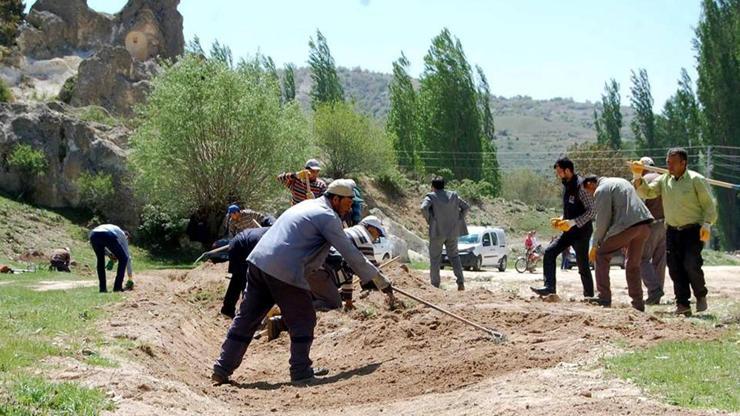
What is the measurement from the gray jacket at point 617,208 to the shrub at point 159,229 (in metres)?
29.3

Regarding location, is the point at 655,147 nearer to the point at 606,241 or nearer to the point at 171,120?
the point at 171,120

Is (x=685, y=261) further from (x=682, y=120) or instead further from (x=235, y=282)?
(x=682, y=120)

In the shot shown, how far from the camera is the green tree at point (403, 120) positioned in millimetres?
70812

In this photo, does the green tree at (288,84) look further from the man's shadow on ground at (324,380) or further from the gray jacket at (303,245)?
the gray jacket at (303,245)

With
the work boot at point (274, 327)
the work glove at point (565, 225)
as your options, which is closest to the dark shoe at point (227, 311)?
the work boot at point (274, 327)

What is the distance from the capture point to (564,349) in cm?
826

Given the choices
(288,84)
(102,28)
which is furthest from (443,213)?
(288,84)

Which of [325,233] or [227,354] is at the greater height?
[325,233]

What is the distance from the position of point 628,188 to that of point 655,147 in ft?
207

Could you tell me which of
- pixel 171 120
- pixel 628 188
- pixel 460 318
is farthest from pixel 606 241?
pixel 171 120

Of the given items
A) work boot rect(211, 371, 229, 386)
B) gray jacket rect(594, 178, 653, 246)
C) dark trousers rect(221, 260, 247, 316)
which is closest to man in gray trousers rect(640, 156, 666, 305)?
gray jacket rect(594, 178, 653, 246)

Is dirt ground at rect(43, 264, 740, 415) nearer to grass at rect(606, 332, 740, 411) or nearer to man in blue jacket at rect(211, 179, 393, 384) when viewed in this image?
grass at rect(606, 332, 740, 411)

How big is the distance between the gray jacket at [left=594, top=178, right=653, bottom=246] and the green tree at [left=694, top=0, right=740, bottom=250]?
5322 centimetres

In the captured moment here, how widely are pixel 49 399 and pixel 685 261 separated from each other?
8.03 meters
